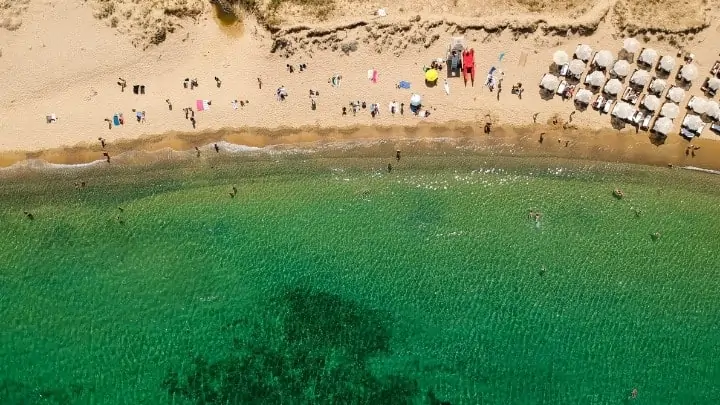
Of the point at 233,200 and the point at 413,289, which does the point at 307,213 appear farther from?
the point at 413,289

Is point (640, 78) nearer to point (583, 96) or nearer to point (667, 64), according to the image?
point (667, 64)

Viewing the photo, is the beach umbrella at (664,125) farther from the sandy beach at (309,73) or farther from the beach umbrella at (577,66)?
the beach umbrella at (577,66)

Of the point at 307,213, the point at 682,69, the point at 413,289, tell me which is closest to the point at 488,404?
the point at 413,289

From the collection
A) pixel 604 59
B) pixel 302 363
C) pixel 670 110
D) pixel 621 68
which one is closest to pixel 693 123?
pixel 670 110

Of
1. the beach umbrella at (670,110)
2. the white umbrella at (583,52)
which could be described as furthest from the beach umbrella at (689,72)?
the white umbrella at (583,52)

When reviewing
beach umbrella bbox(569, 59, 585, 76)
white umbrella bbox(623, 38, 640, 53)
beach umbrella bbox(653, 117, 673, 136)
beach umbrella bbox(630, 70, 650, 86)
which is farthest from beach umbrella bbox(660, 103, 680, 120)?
beach umbrella bbox(569, 59, 585, 76)

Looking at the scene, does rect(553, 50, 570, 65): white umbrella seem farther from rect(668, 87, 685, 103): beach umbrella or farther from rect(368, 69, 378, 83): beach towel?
rect(368, 69, 378, 83): beach towel
